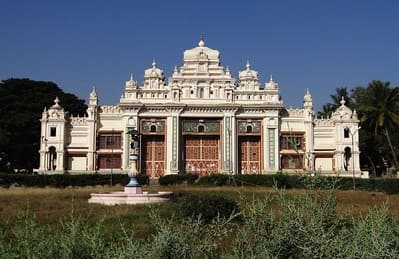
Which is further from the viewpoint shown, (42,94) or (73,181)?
(42,94)

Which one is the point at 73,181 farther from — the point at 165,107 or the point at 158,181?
the point at 165,107

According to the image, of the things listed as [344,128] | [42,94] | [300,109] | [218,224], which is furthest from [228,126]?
[218,224]

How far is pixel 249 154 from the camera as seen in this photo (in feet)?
169

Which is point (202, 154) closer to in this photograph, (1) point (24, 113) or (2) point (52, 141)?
(2) point (52, 141)

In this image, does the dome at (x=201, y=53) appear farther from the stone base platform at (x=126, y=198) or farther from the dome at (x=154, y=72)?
the stone base platform at (x=126, y=198)

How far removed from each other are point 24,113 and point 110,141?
640 inches

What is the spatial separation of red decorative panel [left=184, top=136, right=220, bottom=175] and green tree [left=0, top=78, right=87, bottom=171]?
19.7 meters

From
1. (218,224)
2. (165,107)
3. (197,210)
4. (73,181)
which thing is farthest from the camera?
(165,107)

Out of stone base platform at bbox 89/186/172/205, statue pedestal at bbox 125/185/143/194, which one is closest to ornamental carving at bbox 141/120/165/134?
statue pedestal at bbox 125/185/143/194

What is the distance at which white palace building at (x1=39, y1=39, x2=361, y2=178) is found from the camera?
50.4 metres

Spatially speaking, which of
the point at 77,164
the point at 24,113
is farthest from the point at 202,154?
the point at 24,113

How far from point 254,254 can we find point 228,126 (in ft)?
146

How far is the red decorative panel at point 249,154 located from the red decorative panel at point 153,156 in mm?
8042

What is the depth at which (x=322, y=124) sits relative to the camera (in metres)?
52.4
